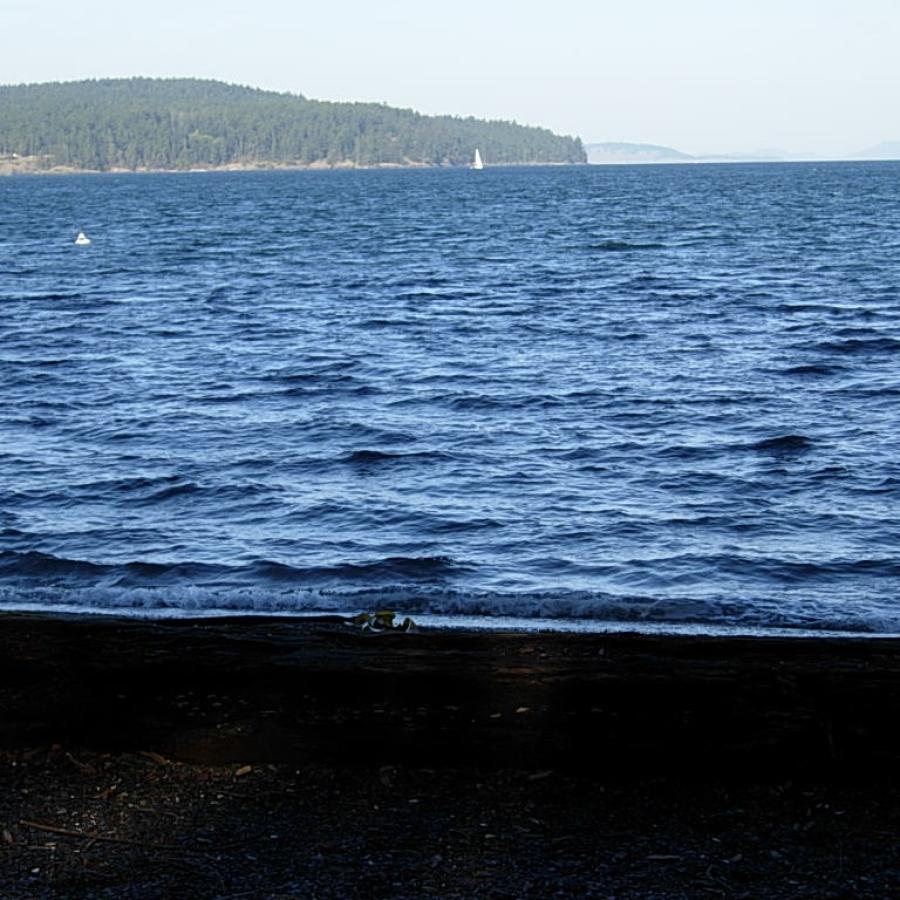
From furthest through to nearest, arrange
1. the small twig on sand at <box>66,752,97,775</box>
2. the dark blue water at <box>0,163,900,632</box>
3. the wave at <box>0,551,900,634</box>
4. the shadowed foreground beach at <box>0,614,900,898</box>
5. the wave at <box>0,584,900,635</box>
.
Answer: the dark blue water at <box>0,163,900,632</box>, the wave at <box>0,551,900,634</box>, the wave at <box>0,584,900,635</box>, the small twig on sand at <box>66,752,97,775</box>, the shadowed foreground beach at <box>0,614,900,898</box>

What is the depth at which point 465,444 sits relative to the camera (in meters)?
15.9

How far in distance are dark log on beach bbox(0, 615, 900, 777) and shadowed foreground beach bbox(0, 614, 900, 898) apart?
1 cm

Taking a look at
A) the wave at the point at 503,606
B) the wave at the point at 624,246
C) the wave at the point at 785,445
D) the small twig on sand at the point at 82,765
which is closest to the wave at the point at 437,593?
the wave at the point at 503,606

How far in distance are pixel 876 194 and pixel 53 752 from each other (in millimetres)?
94021

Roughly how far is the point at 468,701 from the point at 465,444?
32.9ft

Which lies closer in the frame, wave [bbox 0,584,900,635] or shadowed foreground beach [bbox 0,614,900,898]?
shadowed foreground beach [bbox 0,614,900,898]

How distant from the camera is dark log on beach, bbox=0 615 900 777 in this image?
5523mm

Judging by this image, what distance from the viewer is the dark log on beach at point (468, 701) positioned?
5.52 metres

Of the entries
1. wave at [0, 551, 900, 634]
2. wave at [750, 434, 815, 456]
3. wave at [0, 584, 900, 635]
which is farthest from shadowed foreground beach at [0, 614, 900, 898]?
wave at [750, 434, 815, 456]

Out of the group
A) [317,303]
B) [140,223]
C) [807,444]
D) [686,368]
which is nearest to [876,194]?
[140,223]

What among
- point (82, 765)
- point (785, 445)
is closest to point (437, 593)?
point (82, 765)

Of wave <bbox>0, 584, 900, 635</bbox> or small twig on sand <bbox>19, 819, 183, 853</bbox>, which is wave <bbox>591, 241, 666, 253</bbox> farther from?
small twig on sand <bbox>19, 819, 183, 853</bbox>

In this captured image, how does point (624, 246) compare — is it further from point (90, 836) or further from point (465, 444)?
point (90, 836)

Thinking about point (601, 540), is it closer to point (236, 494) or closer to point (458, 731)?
point (236, 494)
